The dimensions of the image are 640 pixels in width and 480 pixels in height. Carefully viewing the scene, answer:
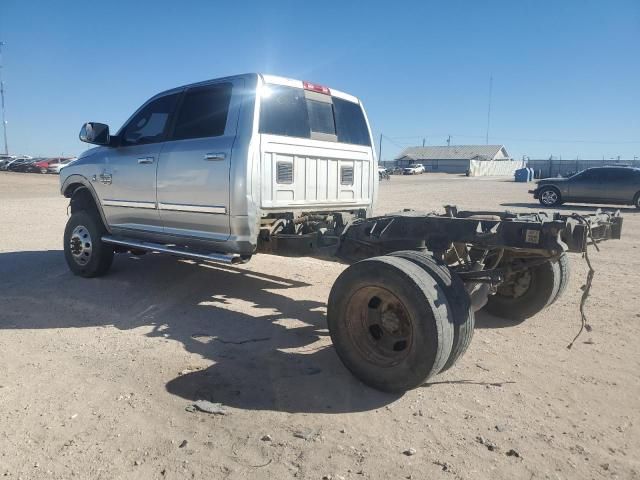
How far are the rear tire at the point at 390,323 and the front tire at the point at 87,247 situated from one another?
12.9 feet

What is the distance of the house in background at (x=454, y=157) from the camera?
90.4 metres

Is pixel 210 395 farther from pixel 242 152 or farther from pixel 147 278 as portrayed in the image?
pixel 147 278

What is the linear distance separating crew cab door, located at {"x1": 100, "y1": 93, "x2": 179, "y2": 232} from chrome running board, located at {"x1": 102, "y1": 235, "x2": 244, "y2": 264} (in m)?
→ 0.17

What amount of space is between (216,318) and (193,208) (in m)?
1.14

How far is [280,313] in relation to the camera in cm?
536

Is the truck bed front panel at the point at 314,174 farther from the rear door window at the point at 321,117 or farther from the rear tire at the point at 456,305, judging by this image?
the rear tire at the point at 456,305

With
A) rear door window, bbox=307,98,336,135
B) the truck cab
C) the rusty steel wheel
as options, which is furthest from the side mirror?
the rusty steel wheel

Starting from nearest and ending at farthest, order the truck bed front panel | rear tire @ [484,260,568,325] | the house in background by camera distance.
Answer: rear tire @ [484,260,568,325], the truck bed front panel, the house in background

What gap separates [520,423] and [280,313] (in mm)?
2757

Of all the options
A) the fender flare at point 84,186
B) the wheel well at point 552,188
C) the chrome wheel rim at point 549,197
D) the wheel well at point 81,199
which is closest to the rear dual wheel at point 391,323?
the fender flare at point 84,186

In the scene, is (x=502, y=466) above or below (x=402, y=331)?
Answer: below

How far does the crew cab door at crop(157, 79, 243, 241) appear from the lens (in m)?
4.91

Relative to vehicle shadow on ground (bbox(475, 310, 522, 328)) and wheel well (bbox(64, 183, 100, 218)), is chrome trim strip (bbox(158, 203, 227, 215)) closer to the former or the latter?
wheel well (bbox(64, 183, 100, 218))

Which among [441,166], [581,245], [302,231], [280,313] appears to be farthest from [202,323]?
[441,166]
